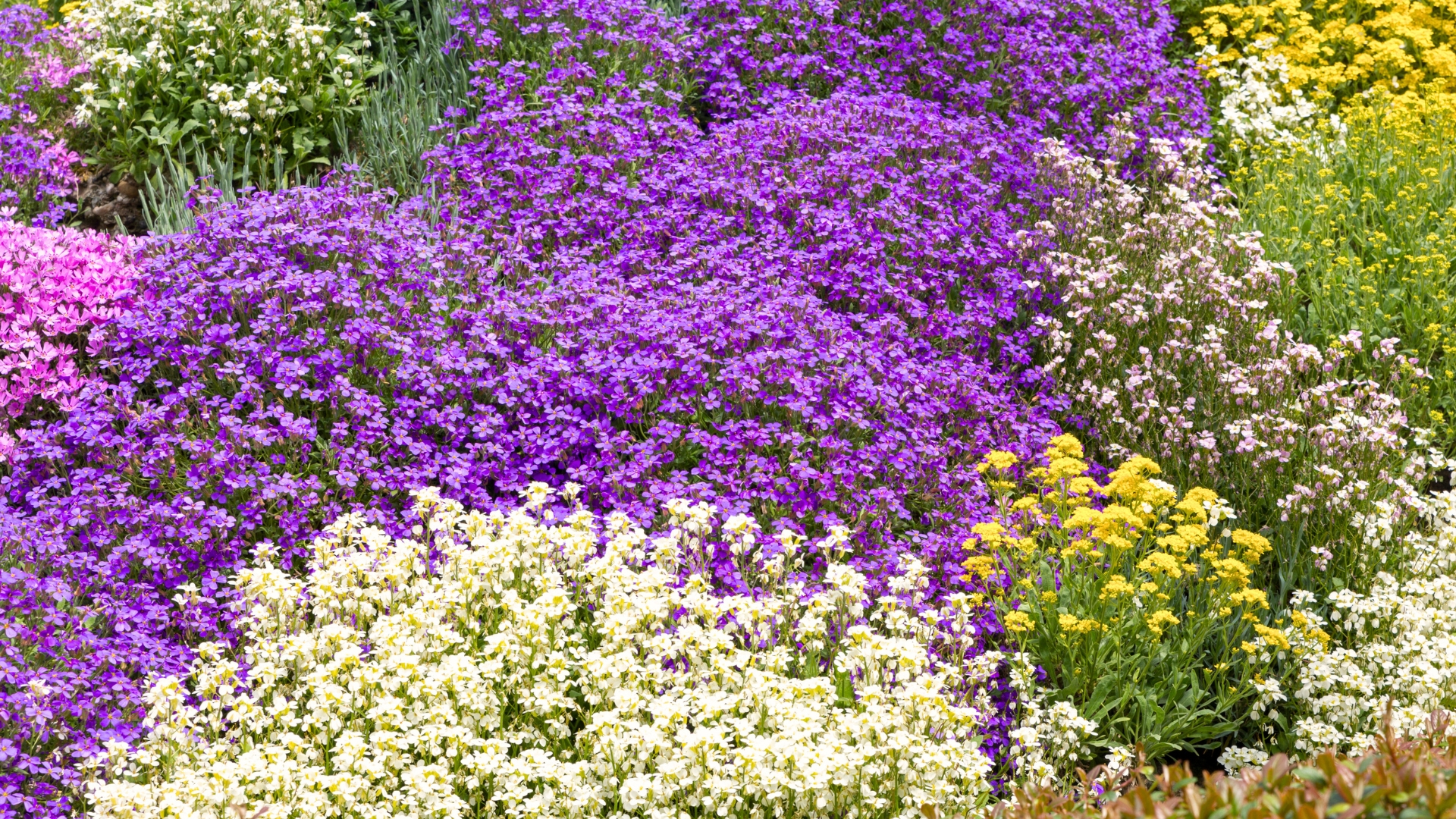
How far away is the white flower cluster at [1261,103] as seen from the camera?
9.97 meters

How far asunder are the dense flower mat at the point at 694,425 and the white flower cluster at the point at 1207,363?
0.04 meters

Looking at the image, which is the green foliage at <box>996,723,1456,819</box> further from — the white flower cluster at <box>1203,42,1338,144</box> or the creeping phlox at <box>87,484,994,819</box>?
the white flower cluster at <box>1203,42,1338,144</box>

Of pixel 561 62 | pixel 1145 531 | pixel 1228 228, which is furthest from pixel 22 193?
pixel 1228 228

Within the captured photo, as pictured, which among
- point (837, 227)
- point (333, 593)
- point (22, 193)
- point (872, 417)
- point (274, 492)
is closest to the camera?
point (333, 593)

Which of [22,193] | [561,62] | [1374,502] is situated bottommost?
[1374,502]

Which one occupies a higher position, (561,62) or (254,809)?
(561,62)

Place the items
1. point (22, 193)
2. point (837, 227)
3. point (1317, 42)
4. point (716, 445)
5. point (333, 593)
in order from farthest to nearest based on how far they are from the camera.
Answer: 1. point (1317, 42)
2. point (22, 193)
3. point (837, 227)
4. point (716, 445)
5. point (333, 593)

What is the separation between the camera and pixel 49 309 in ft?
19.9

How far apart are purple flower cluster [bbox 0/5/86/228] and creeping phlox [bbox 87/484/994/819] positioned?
13.5 feet

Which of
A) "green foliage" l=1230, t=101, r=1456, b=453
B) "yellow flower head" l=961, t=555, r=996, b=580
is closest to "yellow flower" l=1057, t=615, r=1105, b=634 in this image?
"yellow flower head" l=961, t=555, r=996, b=580

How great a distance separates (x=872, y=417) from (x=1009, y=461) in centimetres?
81

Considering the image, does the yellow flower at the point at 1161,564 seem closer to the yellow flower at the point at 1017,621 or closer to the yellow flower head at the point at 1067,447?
the yellow flower at the point at 1017,621

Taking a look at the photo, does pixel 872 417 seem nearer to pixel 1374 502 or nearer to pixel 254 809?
pixel 1374 502

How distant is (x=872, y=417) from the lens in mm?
6043
